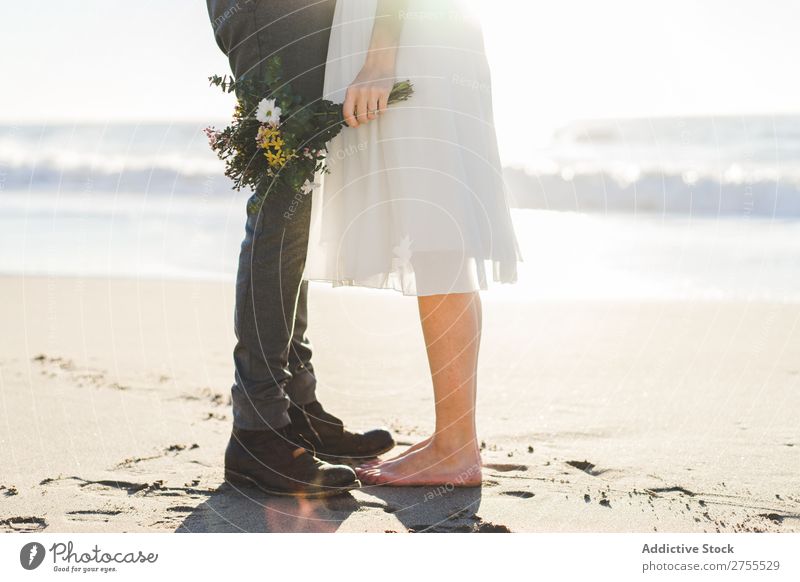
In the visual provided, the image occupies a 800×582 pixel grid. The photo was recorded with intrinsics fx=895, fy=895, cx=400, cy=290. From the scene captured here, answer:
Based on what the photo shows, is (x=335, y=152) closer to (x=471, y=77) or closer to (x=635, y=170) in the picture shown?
(x=471, y=77)

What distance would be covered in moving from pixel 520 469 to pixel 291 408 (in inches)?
34.0

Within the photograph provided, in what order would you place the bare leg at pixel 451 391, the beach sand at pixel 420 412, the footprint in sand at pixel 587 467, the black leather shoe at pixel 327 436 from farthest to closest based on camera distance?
the black leather shoe at pixel 327 436 → the footprint in sand at pixel 587 467 → the bare leg at pixel 451 391 → the beach sand at pixel 420 412

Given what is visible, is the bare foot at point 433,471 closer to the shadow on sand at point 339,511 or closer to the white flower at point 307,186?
the shadow on sand at point 339,511

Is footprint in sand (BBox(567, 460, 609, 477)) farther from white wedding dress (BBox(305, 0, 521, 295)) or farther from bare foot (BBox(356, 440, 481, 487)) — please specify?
white wedding dress (BBox(305, 0, 521, 295))

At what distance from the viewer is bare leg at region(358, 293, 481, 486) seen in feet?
9.64

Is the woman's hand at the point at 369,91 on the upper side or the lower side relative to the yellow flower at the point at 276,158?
upper

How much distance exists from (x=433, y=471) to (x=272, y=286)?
2.65 ft

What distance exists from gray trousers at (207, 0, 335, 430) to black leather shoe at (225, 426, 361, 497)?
0.05 meters

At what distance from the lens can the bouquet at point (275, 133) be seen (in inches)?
108

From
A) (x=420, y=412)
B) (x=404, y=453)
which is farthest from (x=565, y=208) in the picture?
(x=404, y=453)

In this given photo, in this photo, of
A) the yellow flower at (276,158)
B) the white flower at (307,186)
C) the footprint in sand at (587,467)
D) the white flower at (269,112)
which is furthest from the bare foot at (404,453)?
the white flower at (269,112)

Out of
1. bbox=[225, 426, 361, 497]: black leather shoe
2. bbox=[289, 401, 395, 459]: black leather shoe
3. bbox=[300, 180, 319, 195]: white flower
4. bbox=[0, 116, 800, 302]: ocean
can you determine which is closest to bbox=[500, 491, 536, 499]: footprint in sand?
bbox=[225, 426, 361, 497]: black leather shoe

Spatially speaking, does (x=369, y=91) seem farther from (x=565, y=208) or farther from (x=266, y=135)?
(x=565, y=208)
